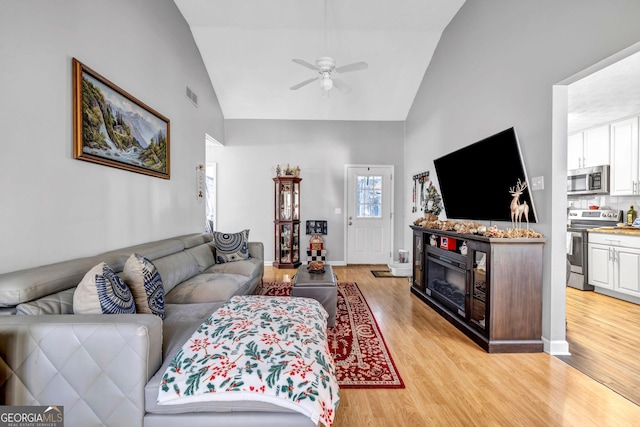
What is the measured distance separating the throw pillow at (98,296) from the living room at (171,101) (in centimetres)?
60

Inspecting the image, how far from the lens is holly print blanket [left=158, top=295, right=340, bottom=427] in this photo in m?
1.12

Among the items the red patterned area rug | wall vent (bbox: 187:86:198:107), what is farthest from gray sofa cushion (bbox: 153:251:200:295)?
wall vent (bbox: 187:86:198:107)

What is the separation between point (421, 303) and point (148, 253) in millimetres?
3103

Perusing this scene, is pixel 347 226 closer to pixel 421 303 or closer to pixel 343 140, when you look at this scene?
pixel 343 140

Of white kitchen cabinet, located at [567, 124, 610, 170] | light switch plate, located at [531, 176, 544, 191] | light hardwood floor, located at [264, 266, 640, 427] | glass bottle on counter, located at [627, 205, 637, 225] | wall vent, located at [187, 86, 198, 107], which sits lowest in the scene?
light hardwood floor, located at [264, 266, 640, 427]

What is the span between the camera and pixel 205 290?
2521 mm

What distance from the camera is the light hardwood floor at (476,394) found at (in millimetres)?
1627

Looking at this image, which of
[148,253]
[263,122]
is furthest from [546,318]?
[263,122]

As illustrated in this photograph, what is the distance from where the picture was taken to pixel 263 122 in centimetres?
577

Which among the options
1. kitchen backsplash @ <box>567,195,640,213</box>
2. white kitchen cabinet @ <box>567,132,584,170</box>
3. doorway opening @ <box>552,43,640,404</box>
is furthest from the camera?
white kitchen cabinet @ <box>567,132,584,170</box>

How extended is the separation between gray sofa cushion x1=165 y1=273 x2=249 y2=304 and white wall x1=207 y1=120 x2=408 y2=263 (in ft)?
9.78

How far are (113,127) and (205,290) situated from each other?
162 centimetres

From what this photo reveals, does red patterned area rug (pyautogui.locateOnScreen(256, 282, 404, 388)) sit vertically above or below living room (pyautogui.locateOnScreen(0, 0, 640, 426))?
below

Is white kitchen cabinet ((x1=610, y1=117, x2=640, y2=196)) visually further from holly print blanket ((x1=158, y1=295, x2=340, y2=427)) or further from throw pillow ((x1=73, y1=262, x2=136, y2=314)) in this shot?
throw pillow ((x1=73, y1=262, x2=136, y2=314))
